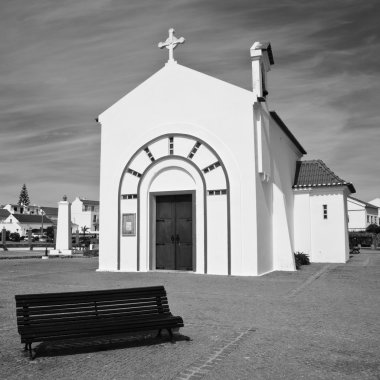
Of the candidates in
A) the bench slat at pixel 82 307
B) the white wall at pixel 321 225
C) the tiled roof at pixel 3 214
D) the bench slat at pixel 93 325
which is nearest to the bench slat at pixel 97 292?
the bench slat at pixel 82 307

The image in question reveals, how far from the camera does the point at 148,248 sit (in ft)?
58.1

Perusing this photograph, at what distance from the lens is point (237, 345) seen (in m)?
6.43

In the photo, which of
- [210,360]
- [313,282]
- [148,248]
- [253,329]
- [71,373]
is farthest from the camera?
[148,248]

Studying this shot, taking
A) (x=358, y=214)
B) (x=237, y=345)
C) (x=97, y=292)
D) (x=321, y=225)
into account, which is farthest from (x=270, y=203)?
(x=358, y=214)

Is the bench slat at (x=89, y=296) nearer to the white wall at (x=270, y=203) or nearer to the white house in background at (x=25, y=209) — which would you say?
the white wall at (x=270, y=203)

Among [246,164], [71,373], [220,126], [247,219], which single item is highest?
[220,126]

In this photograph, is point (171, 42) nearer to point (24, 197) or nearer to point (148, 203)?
point (148, 203)

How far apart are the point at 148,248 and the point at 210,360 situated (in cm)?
1213

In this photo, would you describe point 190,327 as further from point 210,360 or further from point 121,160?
point 121,160

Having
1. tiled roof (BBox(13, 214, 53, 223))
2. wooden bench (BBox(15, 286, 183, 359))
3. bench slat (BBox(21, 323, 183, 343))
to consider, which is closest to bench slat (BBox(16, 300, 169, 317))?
wooden bench (BBox(15, 286, 183, 359))

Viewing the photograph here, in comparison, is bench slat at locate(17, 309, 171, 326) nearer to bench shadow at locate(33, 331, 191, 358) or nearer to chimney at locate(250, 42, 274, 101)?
bench shadow at locate(33, 331, 191, 358)

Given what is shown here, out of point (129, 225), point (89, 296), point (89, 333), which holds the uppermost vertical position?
point (129, 225)

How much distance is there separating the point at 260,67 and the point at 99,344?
1390cm

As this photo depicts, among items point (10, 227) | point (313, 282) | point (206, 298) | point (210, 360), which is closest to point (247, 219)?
point (313, 282)
